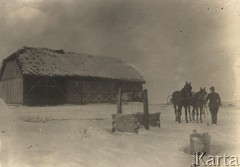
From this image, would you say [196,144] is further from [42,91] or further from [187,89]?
[42,91]

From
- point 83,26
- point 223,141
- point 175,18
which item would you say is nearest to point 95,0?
point 83,26

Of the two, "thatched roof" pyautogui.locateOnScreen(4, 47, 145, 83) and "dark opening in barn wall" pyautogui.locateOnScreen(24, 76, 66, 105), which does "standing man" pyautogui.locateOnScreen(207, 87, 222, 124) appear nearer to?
"thatched roof" pyautogui.locateOnScreen(4, 47, 145, 83)

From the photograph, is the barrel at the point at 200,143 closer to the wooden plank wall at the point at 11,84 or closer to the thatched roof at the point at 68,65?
the thatched roof at the point at 68,65

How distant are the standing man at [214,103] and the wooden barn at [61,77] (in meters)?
0.84

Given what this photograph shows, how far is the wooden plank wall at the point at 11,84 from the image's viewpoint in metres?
4.01

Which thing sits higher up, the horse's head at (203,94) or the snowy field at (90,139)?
the horse's head at (203,94)

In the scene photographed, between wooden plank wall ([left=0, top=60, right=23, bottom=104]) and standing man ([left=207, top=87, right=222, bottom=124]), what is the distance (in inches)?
89.6

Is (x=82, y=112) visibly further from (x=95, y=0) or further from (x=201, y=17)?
(x=201, y=17)

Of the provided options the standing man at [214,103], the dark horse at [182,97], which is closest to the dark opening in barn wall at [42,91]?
the dark horse at [182,97]

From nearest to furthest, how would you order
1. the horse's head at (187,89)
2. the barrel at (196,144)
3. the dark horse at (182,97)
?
the barrel at (196,144)
the horse's head at (187,89)
the dark horse at (182,97)

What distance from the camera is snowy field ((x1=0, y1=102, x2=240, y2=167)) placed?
131 inches

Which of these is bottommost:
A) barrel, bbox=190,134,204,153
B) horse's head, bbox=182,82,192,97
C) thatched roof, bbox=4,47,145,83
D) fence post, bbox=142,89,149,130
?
barrel, bbox=190,134,204,153

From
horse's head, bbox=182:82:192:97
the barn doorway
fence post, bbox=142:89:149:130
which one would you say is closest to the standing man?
horse's head, bbox=182:82:192:97

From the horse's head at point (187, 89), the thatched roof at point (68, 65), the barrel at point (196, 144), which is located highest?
the thatched roof at point (68, 65)
